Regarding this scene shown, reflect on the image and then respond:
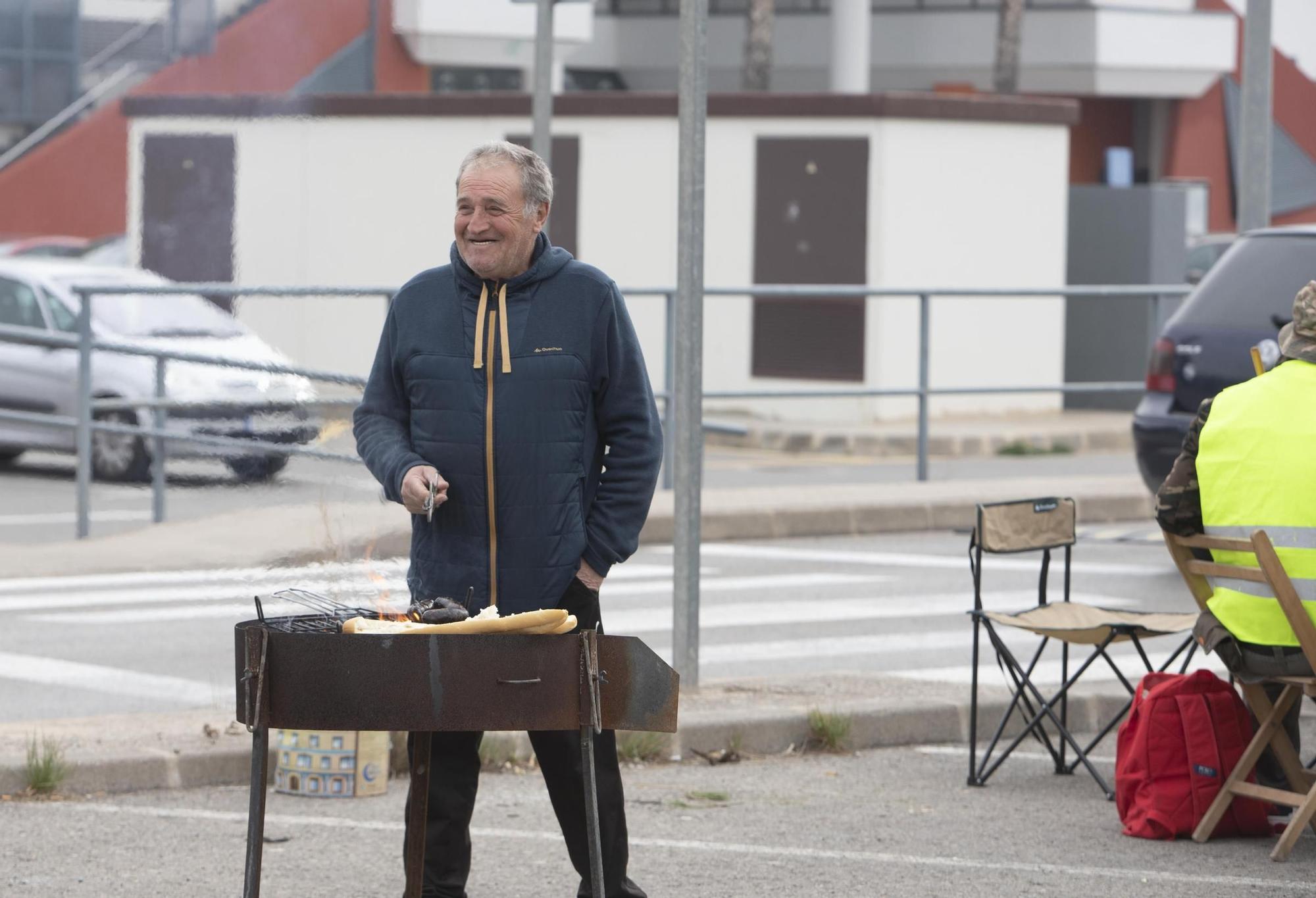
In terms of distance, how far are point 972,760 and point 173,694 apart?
3.16 meters

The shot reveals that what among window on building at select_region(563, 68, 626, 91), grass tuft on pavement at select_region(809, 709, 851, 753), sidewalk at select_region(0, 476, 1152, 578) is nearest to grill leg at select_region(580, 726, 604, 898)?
grass tuft on pavement at select_region(809, 709, 851, 753)

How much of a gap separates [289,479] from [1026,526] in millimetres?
5680

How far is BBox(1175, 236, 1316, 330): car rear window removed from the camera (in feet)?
38.8

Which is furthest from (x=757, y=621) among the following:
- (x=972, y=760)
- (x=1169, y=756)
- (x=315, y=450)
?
(x=1169, y=756)

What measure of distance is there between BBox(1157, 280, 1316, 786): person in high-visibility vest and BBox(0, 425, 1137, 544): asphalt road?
3.69 metres

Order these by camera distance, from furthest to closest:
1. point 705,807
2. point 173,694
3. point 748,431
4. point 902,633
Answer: point 748,431, point 902,633, point 173,694, point 705,807

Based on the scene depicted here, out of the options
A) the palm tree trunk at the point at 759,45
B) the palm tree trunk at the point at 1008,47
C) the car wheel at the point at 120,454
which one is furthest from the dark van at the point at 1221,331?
the palm tree trunk at the point at 1008,47

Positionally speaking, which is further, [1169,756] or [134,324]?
[134,324]

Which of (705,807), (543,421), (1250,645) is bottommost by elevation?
(705,807)

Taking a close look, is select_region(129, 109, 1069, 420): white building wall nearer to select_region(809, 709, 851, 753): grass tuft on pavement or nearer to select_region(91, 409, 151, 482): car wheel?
select_region(91, 409, 151, 482): car wheel

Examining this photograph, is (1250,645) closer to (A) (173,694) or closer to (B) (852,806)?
(B) (852,806)

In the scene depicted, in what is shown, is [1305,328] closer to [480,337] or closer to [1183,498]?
[1183,498]

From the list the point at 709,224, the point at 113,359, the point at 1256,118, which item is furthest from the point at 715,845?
the point at 709,224

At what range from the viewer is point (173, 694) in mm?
8898
